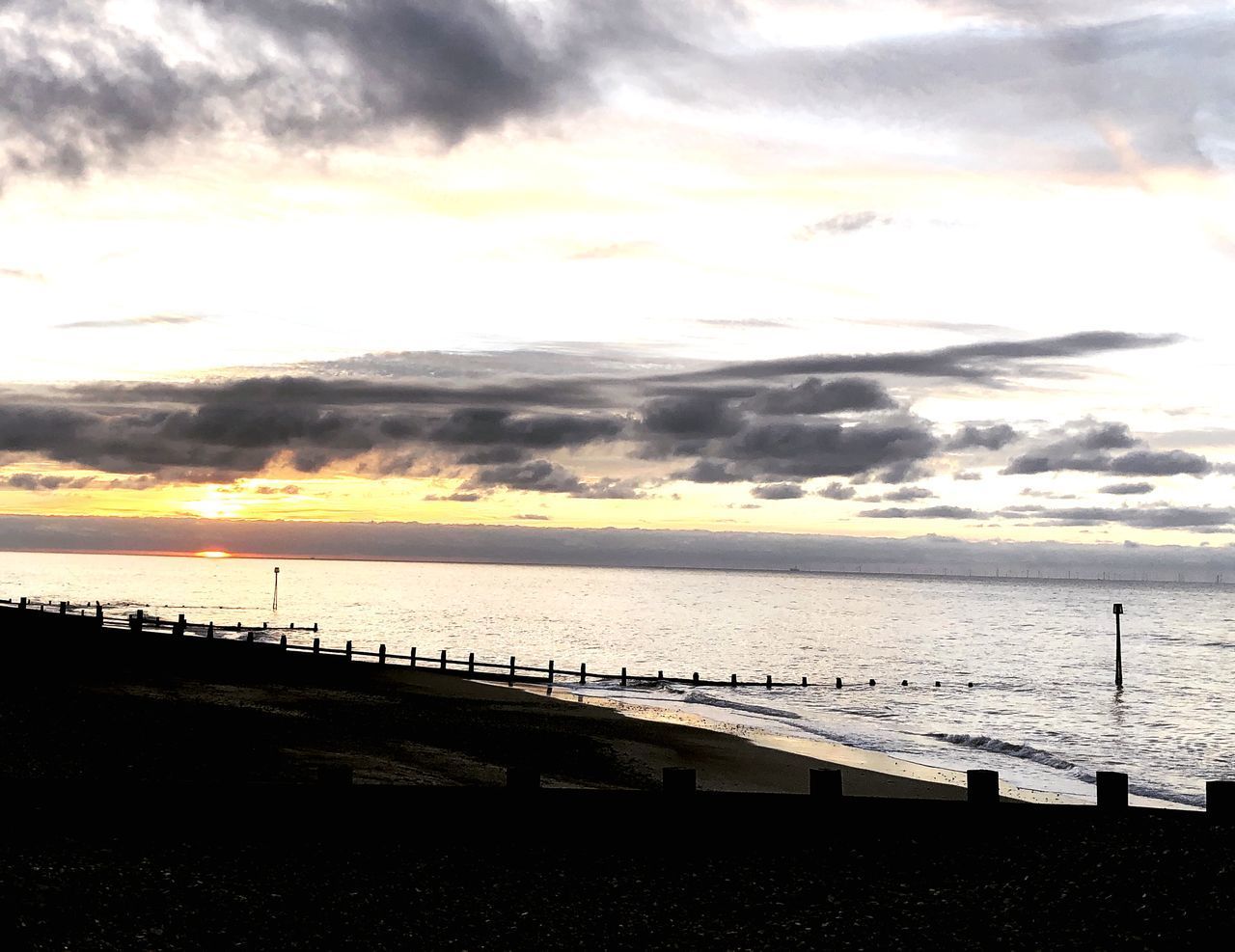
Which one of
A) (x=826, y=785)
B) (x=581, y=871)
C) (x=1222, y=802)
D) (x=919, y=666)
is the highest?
(x=1222, y=802)

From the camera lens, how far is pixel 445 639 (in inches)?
4173

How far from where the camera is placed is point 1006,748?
147 feet

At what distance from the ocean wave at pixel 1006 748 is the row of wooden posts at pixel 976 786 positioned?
2840 centimetres

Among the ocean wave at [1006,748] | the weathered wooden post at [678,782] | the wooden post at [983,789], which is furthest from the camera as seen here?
the ocean wave at [1006,748]

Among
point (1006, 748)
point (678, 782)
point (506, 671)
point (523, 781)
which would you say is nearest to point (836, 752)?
point (1006, 748)

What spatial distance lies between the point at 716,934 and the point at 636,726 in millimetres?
28578

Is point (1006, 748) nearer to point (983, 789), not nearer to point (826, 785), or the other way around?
point (983, 789)

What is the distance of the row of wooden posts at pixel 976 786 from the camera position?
1338 cm

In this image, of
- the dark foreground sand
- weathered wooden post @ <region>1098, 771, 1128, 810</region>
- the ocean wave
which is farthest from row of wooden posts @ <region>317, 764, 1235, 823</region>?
the ocean wave

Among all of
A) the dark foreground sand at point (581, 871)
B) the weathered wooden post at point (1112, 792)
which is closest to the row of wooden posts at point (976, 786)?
the weathered wooden post at point (1112, 792)

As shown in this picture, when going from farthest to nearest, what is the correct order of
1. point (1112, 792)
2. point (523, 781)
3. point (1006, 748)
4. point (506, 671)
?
point (506, 671), point (1006, 748), point (523, 781), point (1112, 792)

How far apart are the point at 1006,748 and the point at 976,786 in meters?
33.3

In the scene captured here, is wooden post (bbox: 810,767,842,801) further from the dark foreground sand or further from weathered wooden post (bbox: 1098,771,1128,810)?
weathered wooden post (bbox: 1098,771,1128,810)

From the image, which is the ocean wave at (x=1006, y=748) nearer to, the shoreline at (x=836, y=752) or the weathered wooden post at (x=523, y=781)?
the shoreline at (x=836, y=752)
